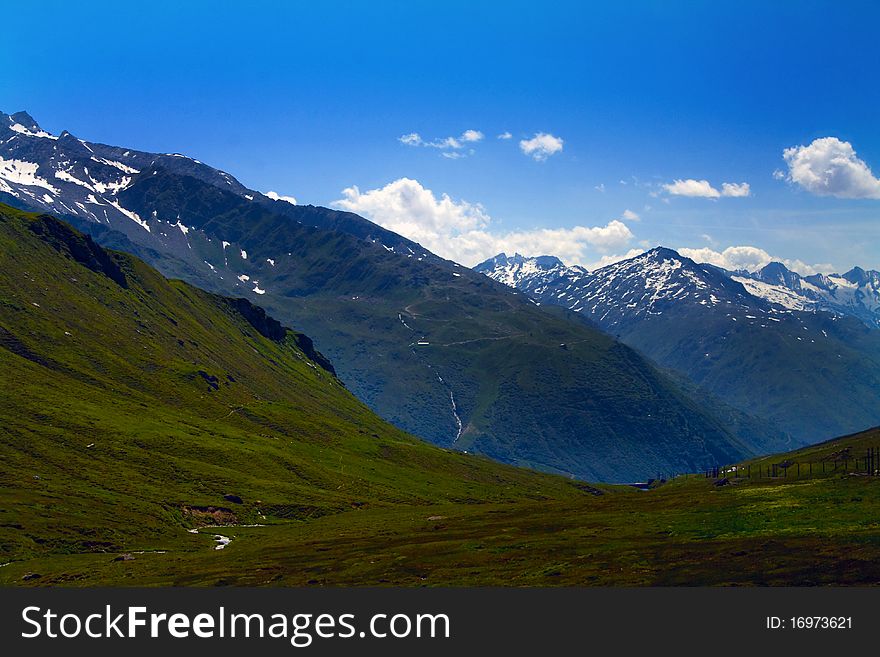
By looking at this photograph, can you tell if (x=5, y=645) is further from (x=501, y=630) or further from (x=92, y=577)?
(x=92, y=577)

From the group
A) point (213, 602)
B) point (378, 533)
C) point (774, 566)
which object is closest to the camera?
point (213, 602)

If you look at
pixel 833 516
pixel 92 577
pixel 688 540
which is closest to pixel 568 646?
pixel 688 540

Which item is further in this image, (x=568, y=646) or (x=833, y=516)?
(x=833, y=516)

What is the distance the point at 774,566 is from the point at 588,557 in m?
25.4

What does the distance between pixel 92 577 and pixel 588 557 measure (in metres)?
79.5

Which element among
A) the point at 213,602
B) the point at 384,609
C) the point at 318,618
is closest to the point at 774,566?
the point at 384,609

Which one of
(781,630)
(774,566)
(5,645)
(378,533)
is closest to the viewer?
(781,630)

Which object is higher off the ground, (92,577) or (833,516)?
(833,516)

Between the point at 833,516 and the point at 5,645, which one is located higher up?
the point at 833,516

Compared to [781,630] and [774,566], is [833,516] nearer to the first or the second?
[774,566]

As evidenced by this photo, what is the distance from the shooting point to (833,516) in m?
109

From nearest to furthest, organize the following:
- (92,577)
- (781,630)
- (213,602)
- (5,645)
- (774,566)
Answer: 1. (781,630)
2. (5,645)
3. (213,602)
4. (774,566)
5. (92,577)

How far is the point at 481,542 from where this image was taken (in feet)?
429

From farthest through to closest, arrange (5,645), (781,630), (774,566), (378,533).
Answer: (378,533) → (774,566) → (5,645) → (781,630)
